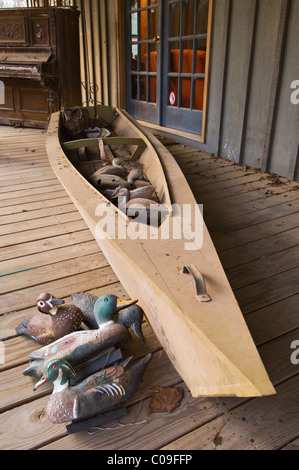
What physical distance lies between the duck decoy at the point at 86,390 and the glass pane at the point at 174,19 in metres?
4.56

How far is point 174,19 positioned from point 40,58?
1.82 metres

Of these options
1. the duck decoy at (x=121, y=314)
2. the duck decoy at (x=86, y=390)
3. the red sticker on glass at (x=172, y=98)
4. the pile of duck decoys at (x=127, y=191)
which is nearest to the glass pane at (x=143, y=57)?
the red sticker on glass at (x=172, y=98)

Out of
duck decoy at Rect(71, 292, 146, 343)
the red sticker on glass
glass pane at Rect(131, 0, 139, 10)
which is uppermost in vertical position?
glass pane at Rect(131, 0, 139, 10)

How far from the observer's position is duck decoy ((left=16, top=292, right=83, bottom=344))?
1.35 metres

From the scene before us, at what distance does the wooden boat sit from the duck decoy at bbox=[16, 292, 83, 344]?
262 mm

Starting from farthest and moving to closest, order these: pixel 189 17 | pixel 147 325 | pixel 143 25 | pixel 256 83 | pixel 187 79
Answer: pixel 143 25, pixel 187 79, pixel 189 17, pixel 256 83, pixel 147 325

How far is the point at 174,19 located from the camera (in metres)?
4.68

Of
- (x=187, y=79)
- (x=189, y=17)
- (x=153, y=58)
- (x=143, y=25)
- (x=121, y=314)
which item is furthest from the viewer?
(x=143, y=25)

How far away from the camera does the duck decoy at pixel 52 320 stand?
1355mm

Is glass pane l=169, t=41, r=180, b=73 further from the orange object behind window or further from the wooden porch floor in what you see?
the wooden porch floor

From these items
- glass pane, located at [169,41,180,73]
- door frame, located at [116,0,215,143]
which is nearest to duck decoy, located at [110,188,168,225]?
door frame, located at [116,0,215,143]

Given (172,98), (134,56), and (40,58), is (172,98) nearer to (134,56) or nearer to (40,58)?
(134,56)

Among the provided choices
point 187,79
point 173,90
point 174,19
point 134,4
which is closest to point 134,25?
point 134,4

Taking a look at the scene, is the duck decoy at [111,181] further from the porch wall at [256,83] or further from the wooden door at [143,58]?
the wooden door at [143,58]
